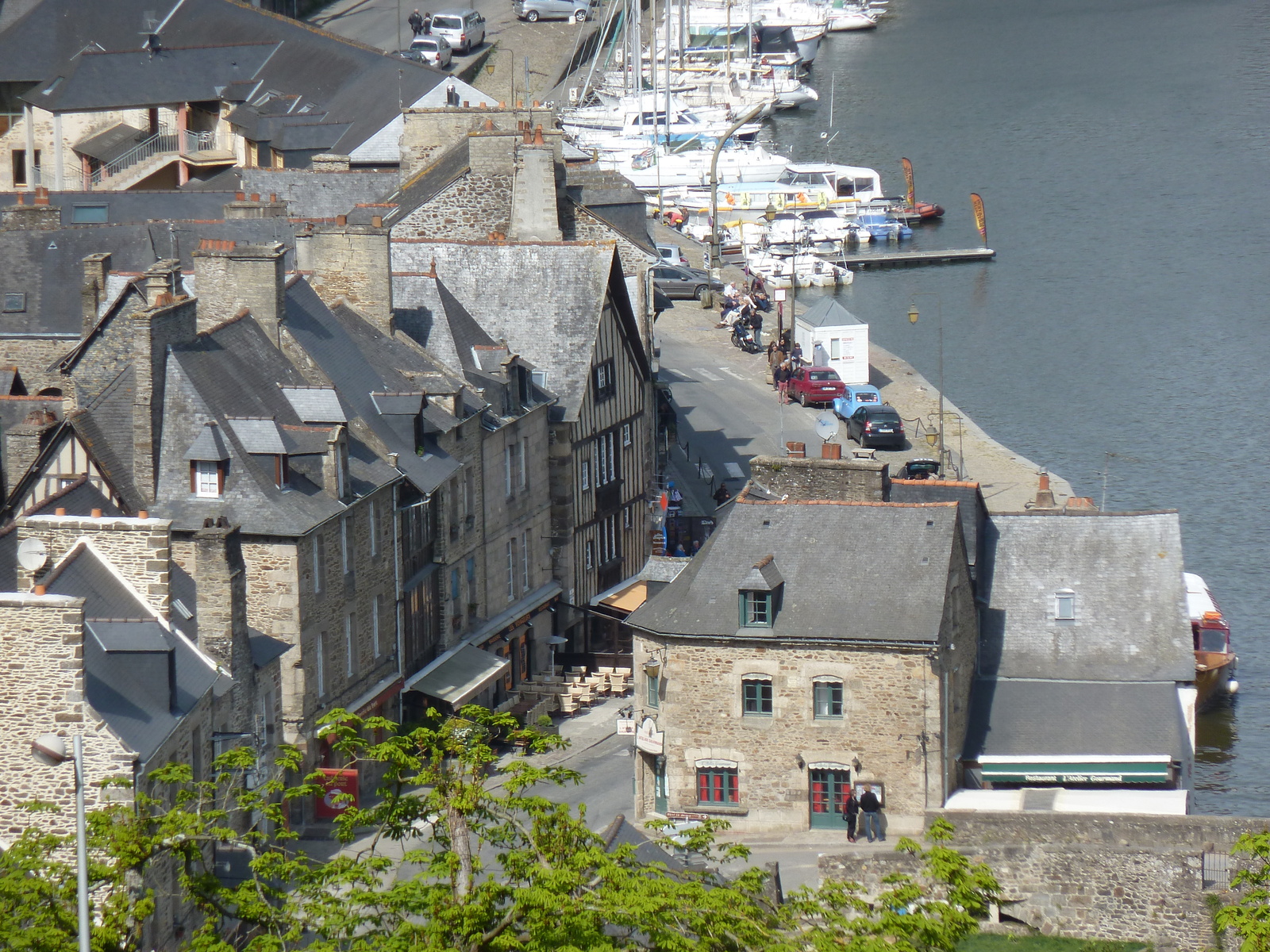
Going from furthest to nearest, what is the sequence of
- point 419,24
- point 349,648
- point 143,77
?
point 419,24, point 143,77, point 349,648

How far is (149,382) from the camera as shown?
132 feet

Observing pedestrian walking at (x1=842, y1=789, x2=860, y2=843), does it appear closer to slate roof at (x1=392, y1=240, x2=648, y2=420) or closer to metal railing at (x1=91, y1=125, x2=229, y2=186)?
slate roof at (x1=392, y1=240, x2=648, y2=420)

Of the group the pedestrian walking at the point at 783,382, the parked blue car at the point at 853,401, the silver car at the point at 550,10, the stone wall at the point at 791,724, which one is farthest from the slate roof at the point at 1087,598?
the silver car at the point at 550,10

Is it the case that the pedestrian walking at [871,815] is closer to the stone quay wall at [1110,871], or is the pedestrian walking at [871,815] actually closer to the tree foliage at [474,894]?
the stone quay wall at [1110,871]

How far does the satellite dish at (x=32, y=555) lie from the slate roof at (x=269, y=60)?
136 feet

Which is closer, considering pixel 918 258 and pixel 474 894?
pixel 474 894

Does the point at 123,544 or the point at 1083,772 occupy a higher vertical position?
the point at 123,544

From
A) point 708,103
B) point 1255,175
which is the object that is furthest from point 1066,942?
point 708,103

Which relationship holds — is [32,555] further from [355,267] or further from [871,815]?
[355,267]

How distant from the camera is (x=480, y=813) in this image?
25.1m

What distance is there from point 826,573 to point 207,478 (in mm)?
10690

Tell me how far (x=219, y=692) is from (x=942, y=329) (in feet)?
194

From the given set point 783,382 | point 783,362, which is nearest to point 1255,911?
point 783,382

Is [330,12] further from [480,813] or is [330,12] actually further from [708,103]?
[480,813]
